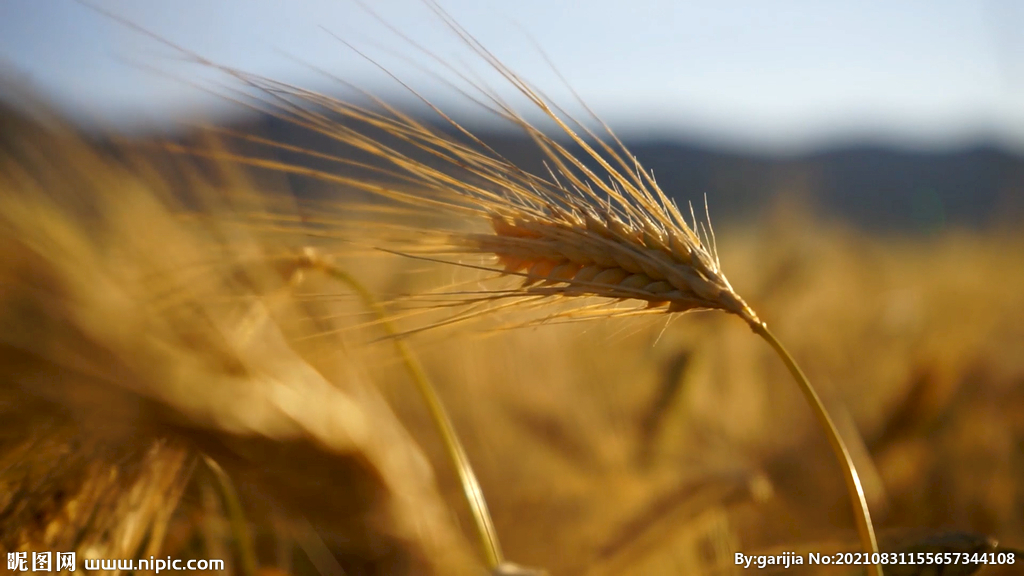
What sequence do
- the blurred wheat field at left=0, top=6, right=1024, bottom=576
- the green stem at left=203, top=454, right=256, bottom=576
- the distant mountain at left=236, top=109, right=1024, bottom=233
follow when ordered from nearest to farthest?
Result: the blurred wheat field at left=0, top=6, right=1024, bottom=576
the green stem at left=203, top=454, right=256, bottom=576
the distant mountain at left=236, top=109, right=1024, bottom=233

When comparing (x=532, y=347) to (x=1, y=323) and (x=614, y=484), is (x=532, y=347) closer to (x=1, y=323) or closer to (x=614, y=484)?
(x=614, y=484)

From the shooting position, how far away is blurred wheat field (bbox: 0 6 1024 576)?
65cm

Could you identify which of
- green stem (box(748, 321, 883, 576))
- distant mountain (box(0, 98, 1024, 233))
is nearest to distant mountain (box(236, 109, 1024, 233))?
distant mountain (box(0, 98, 1024, 233))

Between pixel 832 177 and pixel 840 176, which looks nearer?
pixel 832 177

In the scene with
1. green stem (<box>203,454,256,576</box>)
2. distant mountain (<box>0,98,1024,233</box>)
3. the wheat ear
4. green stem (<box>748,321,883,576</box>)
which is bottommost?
green stem (<box>203,454,256,576</box>)

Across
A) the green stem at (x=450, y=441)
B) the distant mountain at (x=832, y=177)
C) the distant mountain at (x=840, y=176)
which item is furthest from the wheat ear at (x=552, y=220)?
the distant mountain at (x=840, y=176)

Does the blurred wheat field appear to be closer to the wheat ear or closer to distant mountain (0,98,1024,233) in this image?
the wheat ear

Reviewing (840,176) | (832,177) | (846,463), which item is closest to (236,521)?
(846,463)

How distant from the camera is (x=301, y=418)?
28.5 inches

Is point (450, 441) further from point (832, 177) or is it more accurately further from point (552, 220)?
point (832, 177)

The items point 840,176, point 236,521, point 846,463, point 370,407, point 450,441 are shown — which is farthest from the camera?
point 840,176

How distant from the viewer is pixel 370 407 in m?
1.11

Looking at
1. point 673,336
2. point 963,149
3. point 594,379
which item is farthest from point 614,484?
point 963,149

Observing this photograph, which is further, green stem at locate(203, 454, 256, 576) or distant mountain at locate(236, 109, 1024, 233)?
distant mountain at locate(236, 109, 1024, 233)
